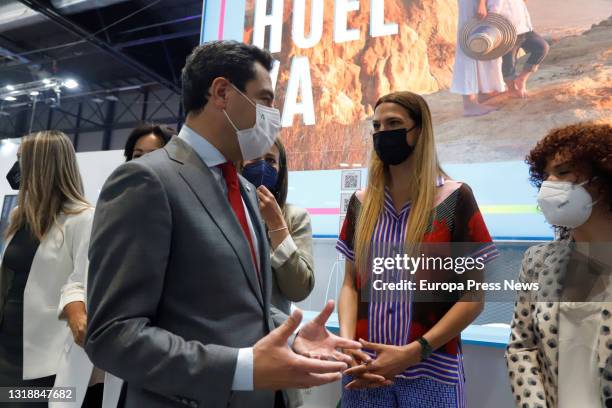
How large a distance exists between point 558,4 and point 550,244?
144 centimetres

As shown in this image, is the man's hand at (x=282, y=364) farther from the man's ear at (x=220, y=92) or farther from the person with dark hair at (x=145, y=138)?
the person with dark hair at (x=145, y=138)

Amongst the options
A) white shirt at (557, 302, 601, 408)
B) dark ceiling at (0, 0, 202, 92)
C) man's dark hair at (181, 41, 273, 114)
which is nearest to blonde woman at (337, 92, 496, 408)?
white shirt at (557, 302, 601, 408)

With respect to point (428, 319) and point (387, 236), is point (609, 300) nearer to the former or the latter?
point (428, 319)

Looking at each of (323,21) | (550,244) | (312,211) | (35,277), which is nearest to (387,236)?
(550,244)

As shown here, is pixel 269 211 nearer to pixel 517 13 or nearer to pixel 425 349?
pixel 425 349

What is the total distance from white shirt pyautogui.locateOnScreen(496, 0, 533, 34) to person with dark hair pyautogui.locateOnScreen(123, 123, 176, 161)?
186 centimetres

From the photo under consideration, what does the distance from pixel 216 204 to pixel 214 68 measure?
0.37 meters

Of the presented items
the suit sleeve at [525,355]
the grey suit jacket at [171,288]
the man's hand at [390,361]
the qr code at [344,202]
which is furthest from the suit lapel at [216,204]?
the qr code at [344,202]

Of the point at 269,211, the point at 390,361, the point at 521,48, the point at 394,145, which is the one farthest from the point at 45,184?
the point at 521,48

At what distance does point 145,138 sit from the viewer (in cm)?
228

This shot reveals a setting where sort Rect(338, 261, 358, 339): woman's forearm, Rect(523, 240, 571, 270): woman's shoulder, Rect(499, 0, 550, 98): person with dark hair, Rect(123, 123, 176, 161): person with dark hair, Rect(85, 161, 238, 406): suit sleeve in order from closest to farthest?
Rect(85, 161, 238, 406): suit sleeve → Rect(523, 240, 571, 270): woman's shoulder → Rect(338, 261, 358, 339): woman's forearm → Rect(123, 123, 176, 161): person with dark hair → Rect(499, 0, 550, 98): person with dark hair

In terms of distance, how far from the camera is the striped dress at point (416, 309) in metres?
1.49

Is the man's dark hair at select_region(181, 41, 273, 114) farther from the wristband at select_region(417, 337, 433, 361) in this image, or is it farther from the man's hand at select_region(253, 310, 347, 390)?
the wristband at select_region(417, 337, 433, 361)

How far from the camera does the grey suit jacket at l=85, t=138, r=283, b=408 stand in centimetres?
83
